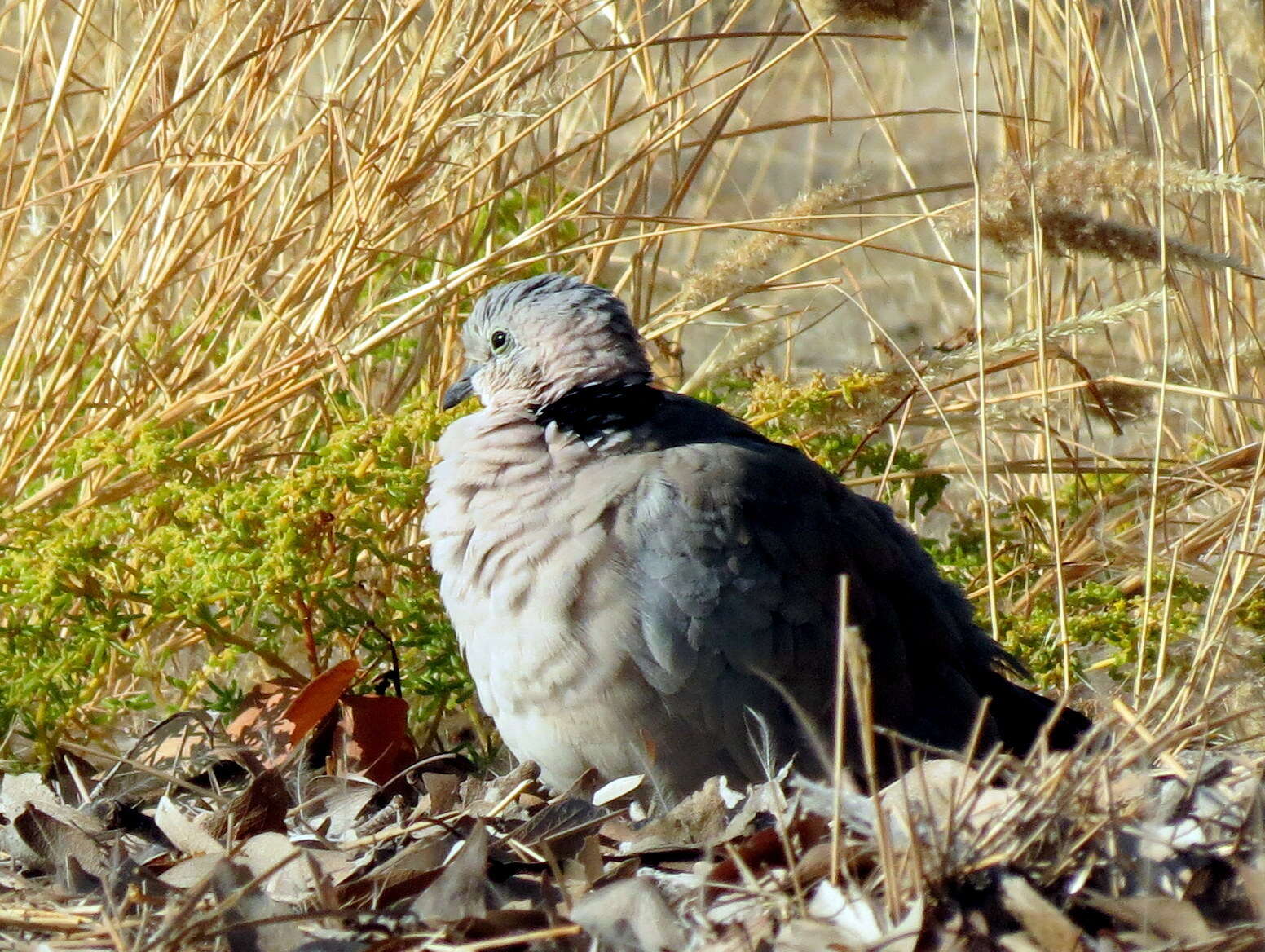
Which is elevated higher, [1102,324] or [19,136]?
[19,136]

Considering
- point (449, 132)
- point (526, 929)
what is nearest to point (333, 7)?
point (449, 132)

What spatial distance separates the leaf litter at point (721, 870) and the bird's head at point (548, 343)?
808mm

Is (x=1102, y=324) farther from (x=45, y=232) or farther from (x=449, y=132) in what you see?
(x=45, y=232)

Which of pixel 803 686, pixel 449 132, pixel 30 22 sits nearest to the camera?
pixel 803 686

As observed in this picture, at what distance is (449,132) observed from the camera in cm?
288

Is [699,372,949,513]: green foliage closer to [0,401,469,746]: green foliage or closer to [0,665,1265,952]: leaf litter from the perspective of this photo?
[0,401,469,746]: green foliage

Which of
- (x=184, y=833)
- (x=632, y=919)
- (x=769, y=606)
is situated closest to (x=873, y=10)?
(x=769, y=606)

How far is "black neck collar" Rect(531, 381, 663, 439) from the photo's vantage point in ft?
8.21

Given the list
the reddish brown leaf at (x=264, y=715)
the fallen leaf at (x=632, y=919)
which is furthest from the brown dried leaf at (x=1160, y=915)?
the reddish brown leaf at (x=264, y=715)

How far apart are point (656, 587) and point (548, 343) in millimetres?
524

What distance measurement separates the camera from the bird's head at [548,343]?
2564 millimetres

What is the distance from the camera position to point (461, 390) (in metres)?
2.73

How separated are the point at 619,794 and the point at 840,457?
1099mm

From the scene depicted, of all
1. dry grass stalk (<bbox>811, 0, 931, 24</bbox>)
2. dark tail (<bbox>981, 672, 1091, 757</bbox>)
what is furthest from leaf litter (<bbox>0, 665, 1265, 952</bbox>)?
dry grass stalk (<bbox>811, 0, 931, 24</bbox>)
